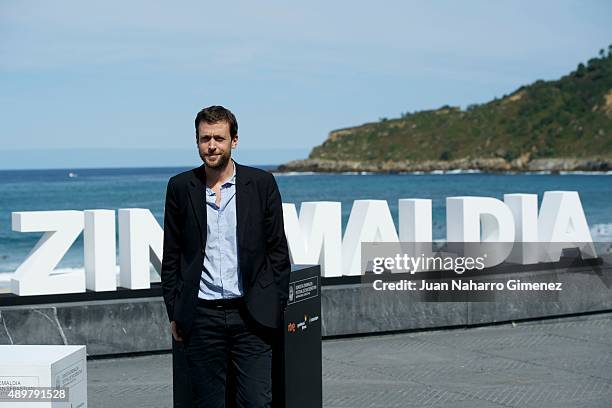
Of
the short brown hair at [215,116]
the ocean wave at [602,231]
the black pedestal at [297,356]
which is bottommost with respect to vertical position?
the ocean wave at [602,231]

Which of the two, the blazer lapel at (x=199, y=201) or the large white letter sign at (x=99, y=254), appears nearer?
the blazer lapel at (x=199, y=201)

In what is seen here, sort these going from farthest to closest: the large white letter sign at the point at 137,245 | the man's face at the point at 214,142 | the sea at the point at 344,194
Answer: the sea at the point at 344,194 → the large white letter sign at the point at 137,245 → the man's face at the point at 214,142

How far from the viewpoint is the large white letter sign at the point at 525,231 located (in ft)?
37.7

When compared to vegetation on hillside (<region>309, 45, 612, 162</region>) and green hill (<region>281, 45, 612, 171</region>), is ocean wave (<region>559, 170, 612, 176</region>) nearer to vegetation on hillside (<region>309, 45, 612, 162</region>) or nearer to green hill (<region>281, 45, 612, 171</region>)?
green hill (<region>281, 45, 612, 171</region>)

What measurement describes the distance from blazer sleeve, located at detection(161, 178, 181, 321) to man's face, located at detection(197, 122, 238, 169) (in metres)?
0.25

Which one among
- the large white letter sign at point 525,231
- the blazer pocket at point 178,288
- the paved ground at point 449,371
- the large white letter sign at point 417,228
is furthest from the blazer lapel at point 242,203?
the large white letter sign at point 525,231

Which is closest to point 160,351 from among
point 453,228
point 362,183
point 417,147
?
point 453,228

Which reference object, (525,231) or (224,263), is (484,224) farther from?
(224,263)

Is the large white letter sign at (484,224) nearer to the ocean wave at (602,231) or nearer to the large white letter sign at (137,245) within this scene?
the large white letter sign at (137,245)

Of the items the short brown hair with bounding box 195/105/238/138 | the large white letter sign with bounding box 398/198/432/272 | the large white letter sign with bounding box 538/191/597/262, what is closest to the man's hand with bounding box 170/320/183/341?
the short brown hair with bounding box 195/105/238/138

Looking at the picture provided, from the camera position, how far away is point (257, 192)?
15.2ft

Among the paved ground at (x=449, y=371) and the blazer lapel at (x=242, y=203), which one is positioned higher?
the blazer lapel at (x=242, y=203)

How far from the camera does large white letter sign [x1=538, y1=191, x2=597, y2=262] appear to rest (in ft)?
38.1

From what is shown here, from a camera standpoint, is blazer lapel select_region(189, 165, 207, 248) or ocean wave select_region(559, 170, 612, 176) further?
ocean wave select_region(559, 170, 612, 176)
